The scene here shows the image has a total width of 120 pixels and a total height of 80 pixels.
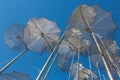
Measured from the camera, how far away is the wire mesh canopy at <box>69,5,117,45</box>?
1561 cm

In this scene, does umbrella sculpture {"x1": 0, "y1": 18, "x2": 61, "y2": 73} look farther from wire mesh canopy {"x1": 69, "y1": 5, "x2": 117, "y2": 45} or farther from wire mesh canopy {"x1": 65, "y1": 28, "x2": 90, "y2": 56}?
wire mesh canopy {"x1": 69, "y1": 5, "x2": 117, "y2": 45}

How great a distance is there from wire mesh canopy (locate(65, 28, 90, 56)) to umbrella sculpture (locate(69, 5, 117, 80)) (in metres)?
0.82

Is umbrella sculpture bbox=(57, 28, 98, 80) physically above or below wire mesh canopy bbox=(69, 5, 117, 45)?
above

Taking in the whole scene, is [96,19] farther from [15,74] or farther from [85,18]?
[15,74]

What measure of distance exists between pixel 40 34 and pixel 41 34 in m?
0.10

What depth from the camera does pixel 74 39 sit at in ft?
64.2

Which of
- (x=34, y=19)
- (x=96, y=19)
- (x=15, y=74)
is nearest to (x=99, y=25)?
(x=96, y=19)

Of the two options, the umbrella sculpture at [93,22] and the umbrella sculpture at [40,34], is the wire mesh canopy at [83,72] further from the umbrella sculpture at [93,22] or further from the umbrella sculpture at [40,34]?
the umbrella sculpture at [93,22]

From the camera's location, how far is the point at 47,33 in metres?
19.4

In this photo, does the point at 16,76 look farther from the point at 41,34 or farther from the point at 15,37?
the point at 15,37

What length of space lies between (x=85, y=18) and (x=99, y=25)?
4.74ft

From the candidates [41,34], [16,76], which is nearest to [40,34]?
[41,34]

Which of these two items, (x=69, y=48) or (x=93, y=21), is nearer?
(x=93, y=21)

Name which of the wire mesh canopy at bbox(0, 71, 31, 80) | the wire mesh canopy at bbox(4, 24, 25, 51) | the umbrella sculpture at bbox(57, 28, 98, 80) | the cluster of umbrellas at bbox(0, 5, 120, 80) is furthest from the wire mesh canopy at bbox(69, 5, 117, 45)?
the wire mesh canopy at bbox(4, 24, 25, 51)
